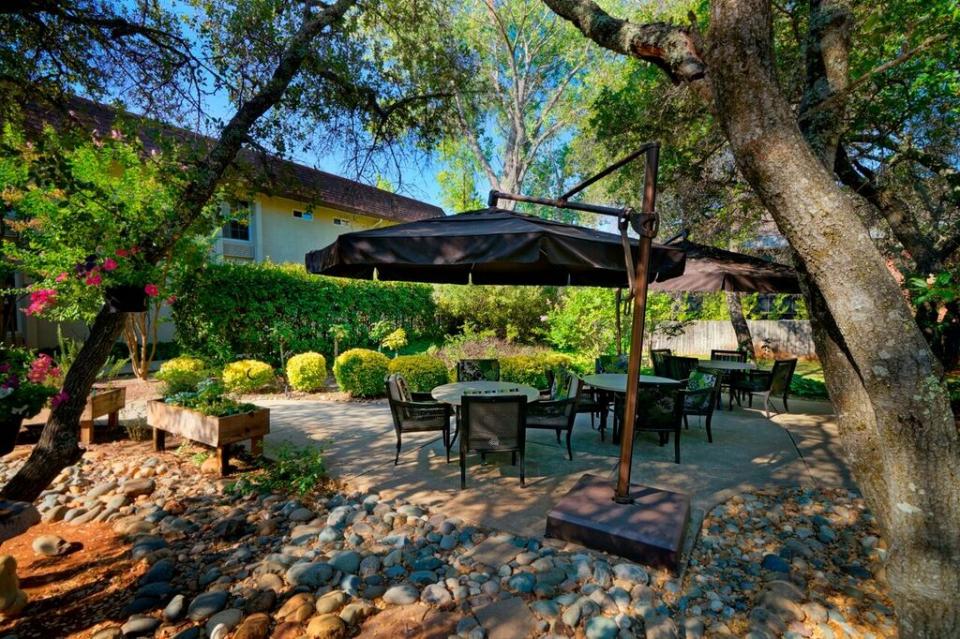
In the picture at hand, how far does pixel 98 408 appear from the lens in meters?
5.23

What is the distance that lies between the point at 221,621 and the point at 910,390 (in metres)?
3.45

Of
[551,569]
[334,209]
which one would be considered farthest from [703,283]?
[334,209]

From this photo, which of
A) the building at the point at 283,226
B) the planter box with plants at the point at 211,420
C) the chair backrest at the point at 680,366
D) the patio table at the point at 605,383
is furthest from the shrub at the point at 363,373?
the chair backrest at the point at 680,366

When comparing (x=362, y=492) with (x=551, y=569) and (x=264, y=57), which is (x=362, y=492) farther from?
(x=264, y=57)

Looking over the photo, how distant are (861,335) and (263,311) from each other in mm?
10650

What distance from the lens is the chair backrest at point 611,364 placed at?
6.93m

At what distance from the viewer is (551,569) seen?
2.67 meters

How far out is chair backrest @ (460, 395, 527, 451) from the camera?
3.83 m

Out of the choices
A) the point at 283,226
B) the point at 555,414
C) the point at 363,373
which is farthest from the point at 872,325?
the point at 283,226

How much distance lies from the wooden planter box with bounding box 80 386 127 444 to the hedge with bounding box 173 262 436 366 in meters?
4.03

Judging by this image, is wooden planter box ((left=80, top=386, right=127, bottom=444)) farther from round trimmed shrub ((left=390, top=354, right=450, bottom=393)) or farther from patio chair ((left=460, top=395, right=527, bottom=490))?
patio chair ((left=460, top=395, right=527, bottom=490))

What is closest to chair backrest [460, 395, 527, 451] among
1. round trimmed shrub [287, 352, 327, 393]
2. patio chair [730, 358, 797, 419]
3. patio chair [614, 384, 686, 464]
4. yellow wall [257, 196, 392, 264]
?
patio chair [614, 384, 686, 464]

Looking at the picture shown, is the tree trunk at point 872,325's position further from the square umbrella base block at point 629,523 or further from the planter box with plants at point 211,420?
the planter box with plants at point 211,420

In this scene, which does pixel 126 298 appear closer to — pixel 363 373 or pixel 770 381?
pixel 363 373
